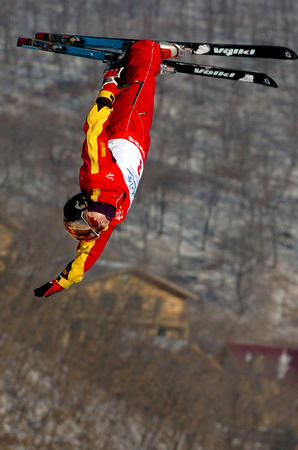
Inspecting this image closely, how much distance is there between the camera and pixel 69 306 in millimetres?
34250

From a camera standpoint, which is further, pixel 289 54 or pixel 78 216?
pixel 289 54

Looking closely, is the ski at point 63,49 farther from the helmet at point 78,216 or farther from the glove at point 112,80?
the helmet at point 78,216

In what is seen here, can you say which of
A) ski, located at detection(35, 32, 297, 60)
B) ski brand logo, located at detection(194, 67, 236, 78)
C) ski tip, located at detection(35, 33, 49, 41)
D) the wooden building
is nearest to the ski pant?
ski, located at detection(35, 32, 297, 60)

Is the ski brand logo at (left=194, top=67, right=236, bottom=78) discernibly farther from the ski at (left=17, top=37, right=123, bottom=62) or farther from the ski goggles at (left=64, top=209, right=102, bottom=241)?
the ski goggles at (left=64, top=209, right=102, bottom=241)

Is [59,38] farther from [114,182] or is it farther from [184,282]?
[184,282]

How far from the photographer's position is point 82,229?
6.09 meters

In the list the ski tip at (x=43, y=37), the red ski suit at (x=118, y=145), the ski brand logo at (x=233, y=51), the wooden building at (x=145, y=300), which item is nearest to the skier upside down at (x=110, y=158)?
the red ski suit at (x=118, y=145)

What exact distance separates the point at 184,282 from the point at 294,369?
835 centimetres

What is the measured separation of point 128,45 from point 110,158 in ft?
6.90

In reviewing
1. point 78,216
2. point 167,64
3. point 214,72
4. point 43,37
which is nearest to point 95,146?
point 78,216

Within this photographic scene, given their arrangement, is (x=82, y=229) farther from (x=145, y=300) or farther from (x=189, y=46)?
(x=145, y=300)

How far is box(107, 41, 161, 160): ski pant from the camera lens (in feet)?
22.8

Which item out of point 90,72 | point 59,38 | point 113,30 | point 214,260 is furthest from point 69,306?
point 59,38

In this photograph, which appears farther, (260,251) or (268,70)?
(268,70)
